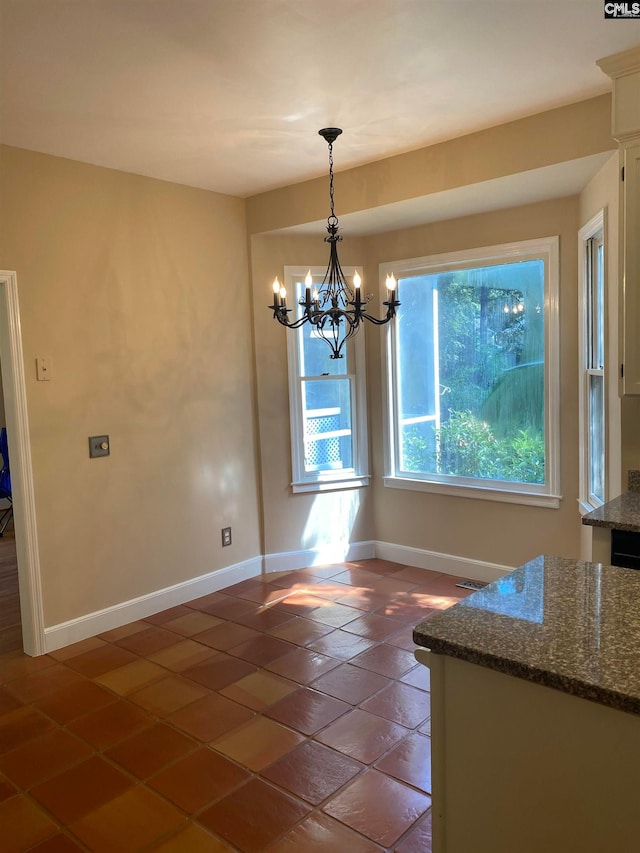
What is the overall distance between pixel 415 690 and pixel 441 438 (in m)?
2.00

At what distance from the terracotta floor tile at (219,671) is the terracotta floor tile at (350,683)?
398 millimetres

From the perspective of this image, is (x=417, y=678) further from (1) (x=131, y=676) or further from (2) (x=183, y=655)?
(1) (x=131, y=676)

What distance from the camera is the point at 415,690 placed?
2.96 meters

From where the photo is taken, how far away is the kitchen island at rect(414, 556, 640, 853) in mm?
1156

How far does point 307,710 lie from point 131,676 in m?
0.97

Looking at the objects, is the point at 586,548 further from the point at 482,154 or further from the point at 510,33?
the point at 510,33

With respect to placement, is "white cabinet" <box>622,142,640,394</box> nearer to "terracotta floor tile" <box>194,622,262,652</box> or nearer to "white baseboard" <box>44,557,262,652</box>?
"terracotta floor tile" <box>194,622,262,652</box>

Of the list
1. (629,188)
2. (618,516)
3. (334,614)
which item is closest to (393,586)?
(334,614)

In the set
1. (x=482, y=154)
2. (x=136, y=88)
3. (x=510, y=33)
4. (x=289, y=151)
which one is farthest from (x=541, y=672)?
(x=289, y=151)

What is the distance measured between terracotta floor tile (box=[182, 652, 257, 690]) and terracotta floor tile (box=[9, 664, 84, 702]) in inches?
22.5

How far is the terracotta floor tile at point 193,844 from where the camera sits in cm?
203

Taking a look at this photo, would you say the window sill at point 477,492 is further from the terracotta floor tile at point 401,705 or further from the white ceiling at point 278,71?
the white ceiling at point 278,71

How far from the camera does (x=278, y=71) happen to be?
2527mm

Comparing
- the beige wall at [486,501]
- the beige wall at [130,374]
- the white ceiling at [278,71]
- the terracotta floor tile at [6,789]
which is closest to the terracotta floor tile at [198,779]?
the terracotta floor tile at [6,789]
